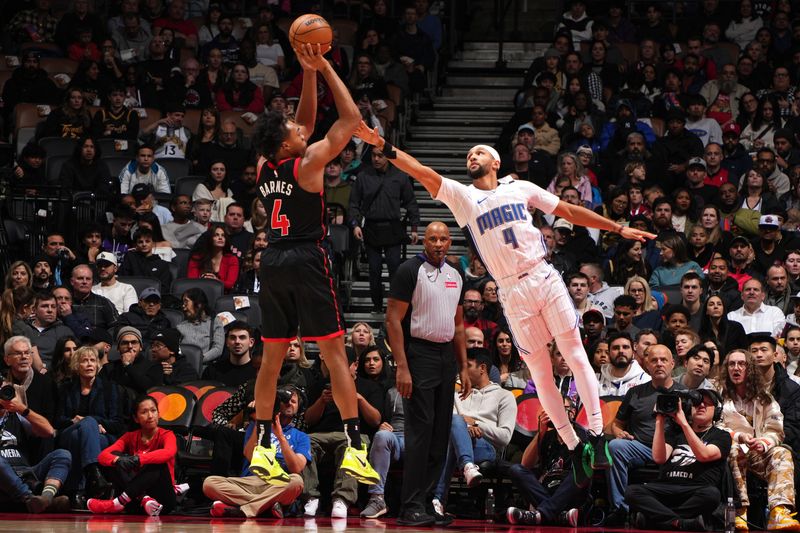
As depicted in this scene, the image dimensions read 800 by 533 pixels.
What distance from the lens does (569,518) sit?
31.0ft

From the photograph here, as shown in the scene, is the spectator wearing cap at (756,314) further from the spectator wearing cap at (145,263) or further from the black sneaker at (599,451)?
the spectator wearing cap at (145,263)

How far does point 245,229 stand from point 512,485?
514 centimetres

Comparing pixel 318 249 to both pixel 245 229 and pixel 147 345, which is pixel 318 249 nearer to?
pixel 147 345

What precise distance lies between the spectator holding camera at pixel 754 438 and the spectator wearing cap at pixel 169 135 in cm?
831

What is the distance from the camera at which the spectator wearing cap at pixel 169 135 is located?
627 inches

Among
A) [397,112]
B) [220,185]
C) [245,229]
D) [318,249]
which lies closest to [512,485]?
[318,249]

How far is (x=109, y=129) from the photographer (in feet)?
52.9

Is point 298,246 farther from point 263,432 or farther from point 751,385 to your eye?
point 751,385

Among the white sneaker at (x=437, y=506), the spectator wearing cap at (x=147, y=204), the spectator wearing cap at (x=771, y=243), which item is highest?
the spectator wearing cap at (x=147, y=204)

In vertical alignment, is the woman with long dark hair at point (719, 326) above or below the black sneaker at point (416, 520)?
above

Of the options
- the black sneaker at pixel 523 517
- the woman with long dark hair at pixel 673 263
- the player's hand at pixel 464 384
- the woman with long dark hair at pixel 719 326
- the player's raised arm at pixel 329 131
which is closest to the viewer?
the player's raised arm at pixel 329 131

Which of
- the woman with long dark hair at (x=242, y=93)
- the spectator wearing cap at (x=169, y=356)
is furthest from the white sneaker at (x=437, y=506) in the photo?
the woman with long dark hair at (x=242, y=93)

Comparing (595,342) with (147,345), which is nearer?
(595,342)

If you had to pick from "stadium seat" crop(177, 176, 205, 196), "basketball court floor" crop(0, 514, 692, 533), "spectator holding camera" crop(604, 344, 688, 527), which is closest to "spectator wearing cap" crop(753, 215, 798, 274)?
"spectator holding camera" crop(604, 344, 688, 527)
